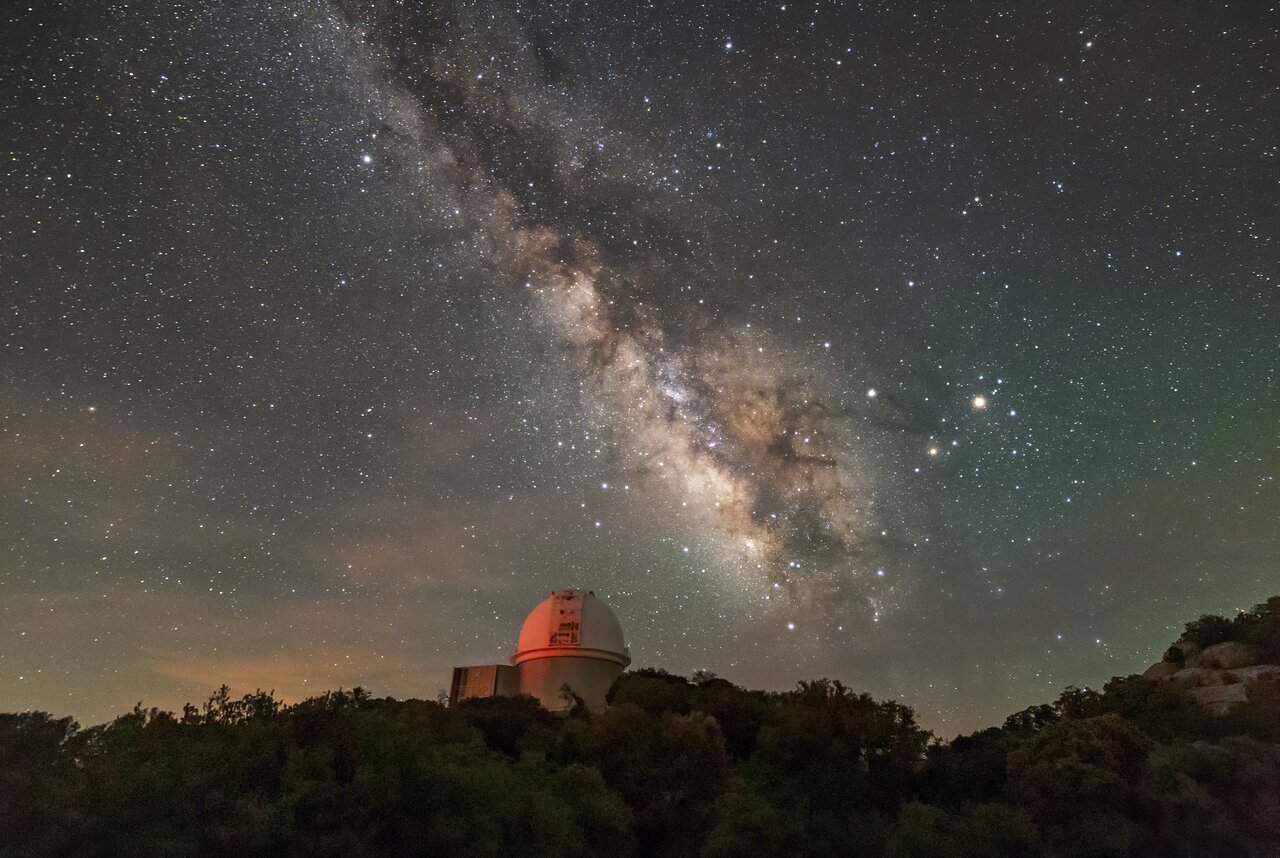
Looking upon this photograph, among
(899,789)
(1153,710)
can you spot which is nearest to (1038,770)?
(899,789)

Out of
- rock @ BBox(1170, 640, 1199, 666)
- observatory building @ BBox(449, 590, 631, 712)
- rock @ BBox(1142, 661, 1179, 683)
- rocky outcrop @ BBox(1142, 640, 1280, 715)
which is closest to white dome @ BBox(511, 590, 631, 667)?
observatory building @ BBox(449, 590, 631, 712)

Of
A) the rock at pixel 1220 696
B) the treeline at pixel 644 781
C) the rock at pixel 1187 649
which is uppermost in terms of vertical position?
the rock at pixel 1187 649

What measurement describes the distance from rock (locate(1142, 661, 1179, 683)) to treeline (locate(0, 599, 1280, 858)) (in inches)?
307

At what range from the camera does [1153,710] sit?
2855cm

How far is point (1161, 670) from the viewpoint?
38.2 meters

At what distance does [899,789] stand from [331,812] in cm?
1904

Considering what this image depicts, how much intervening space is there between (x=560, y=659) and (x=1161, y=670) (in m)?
29.2

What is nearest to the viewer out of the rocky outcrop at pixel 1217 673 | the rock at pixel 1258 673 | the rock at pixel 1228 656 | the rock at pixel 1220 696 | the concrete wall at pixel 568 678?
the rock at pixel 1258 673

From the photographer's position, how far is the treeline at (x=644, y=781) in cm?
1606

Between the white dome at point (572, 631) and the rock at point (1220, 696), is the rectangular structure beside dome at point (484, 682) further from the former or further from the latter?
the rock at point (1220, 696)

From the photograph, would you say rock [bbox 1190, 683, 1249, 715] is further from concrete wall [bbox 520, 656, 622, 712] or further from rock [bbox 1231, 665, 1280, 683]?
concrete wall [bbox 520, 656, 622, 712]

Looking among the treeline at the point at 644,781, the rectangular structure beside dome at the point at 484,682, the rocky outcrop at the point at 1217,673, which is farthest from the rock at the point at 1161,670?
the rectangular structure beside dome at the point at 484,682

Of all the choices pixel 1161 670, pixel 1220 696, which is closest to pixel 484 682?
pixel 1220 696

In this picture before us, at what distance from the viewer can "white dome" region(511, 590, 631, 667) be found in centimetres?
3644
